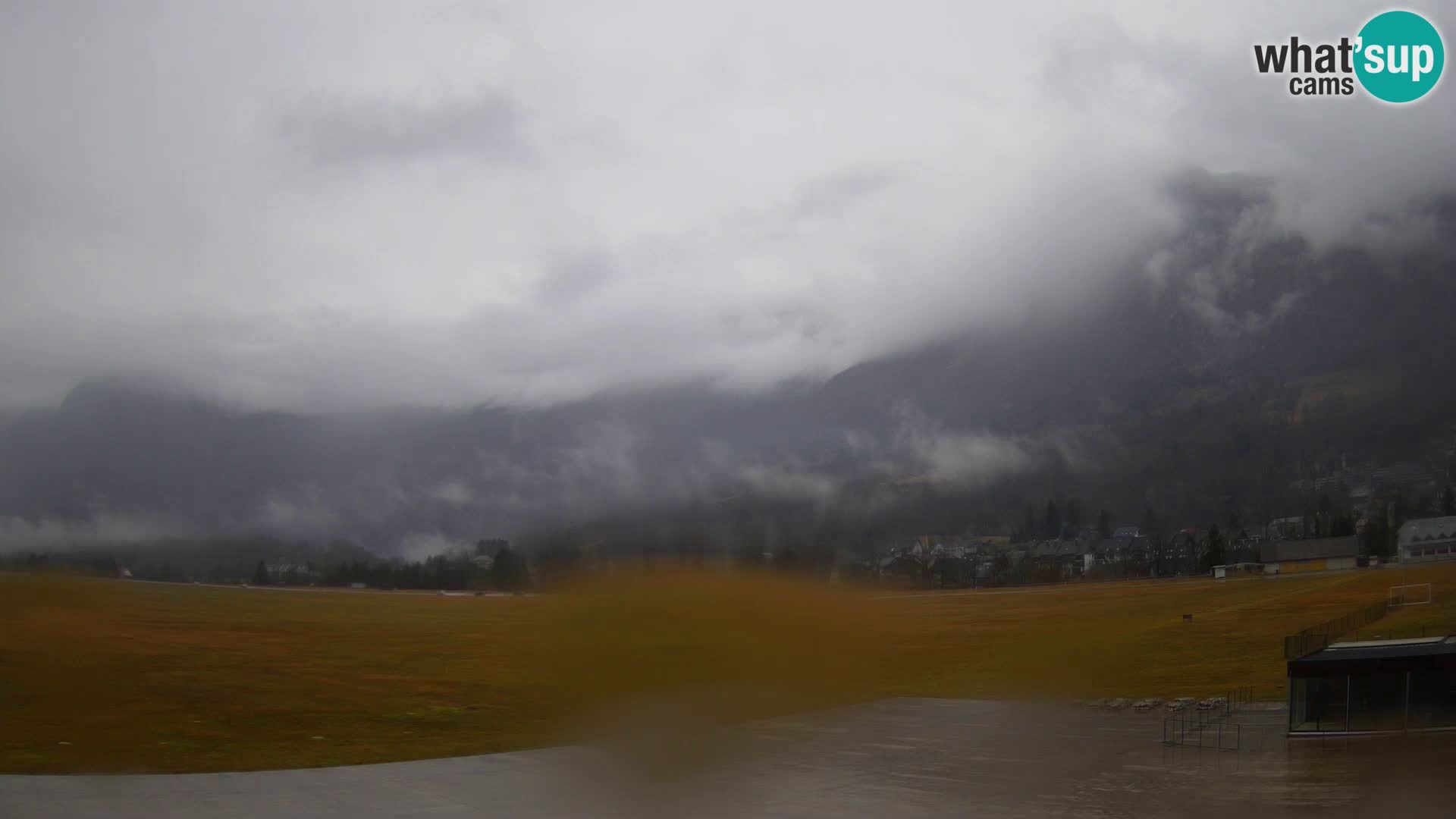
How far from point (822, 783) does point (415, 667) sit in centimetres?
1994

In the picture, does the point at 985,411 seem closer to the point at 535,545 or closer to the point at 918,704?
the point at 918,704

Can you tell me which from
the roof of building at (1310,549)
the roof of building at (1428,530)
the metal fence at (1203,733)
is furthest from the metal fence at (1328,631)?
the roof of building at (1310,549)

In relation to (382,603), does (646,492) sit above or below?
above

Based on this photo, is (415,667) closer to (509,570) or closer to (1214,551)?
(509,570)

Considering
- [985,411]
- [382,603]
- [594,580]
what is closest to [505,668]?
[594,580]

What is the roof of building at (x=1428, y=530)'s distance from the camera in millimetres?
69938

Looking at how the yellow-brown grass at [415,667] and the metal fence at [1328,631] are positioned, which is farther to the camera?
the metal fence at [1328,631]

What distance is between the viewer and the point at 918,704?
4369cm

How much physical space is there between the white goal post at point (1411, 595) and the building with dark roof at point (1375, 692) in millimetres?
27432

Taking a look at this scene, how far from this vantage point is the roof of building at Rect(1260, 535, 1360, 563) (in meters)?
77.6

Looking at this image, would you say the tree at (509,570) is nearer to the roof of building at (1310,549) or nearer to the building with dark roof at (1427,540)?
the building with dark roof at (1427,540)

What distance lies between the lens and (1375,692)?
112ft

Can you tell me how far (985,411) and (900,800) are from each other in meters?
113

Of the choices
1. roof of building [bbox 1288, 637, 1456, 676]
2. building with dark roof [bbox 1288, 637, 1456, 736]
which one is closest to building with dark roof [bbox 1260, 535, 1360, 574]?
roof of building [bbox 1288, 637, 1456, 676]
